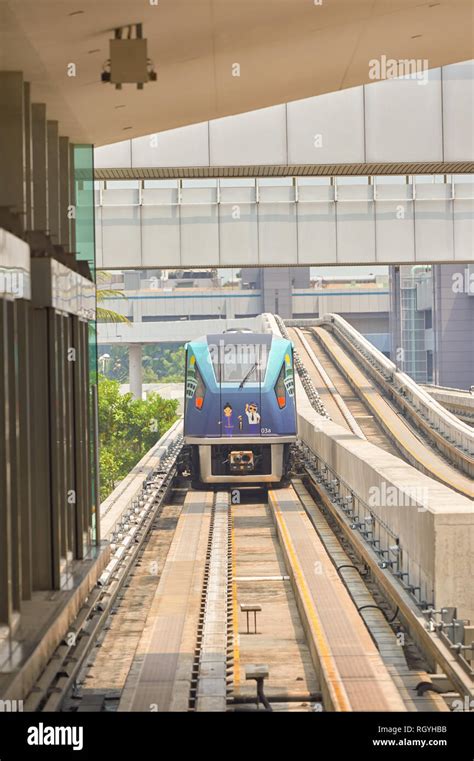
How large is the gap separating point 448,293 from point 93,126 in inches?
3299

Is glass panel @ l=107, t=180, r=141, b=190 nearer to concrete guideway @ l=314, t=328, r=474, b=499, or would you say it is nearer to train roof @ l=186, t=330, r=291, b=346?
train roof @ l=186, t=330, r=291, b=346

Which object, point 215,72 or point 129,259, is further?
point 129,259

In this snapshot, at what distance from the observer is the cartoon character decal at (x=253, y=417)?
2216 centimetres

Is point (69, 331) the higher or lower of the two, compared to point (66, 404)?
higher

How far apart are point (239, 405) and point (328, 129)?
5337 millimetres

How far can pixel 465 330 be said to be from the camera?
313 feet

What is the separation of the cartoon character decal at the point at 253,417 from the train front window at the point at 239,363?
47 cm

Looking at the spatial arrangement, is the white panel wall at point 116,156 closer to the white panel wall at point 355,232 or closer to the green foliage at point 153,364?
the white panel wall at point 355,232

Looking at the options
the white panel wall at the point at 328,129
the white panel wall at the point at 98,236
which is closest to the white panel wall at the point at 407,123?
the white panel wall at the point at 328,129

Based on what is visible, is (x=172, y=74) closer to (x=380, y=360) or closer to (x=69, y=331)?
(x=69, y=331)

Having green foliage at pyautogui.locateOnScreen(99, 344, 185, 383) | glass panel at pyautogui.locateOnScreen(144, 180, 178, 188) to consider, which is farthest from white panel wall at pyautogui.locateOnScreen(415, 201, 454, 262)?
green foliage at pyautogui.locateOnScreen(99, 344, 185, 383)

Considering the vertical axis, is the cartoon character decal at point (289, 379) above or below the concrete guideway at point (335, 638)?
above

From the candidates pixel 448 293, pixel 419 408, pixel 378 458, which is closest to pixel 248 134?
pixel 378 458

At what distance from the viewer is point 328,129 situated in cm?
2000
